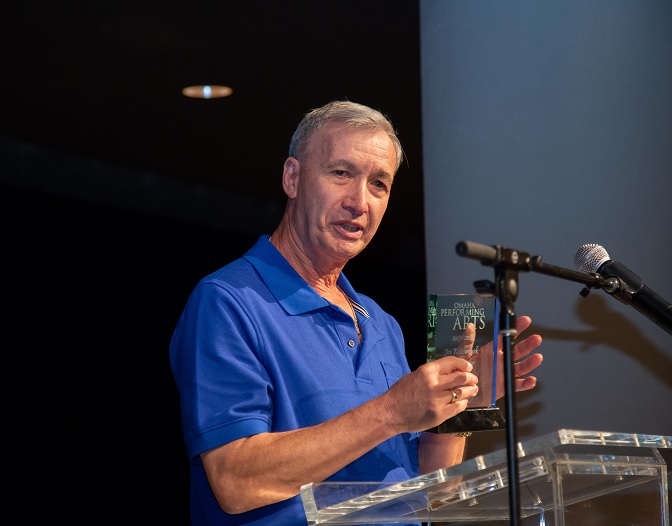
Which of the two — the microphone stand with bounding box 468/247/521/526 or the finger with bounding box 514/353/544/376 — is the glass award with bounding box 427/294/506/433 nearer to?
the finger with bounding box 514/353/544/376

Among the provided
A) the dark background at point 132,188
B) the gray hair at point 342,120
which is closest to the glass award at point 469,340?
the gray hair at point 342,120

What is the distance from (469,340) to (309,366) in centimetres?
34

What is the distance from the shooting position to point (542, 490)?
1.61 metres

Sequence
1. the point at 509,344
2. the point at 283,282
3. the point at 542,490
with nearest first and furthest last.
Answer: the point at 509,344 → the point at 542,490 → the point at 283,282

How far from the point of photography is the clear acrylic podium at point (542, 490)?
1413mm

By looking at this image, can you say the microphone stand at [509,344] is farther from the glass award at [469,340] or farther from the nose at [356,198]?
the nose at [356,198]

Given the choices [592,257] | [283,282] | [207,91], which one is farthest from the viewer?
[207,91]

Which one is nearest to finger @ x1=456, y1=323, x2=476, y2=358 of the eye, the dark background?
the eye

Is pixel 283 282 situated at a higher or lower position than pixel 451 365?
higher

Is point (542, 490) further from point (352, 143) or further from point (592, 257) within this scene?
point (352, 143)

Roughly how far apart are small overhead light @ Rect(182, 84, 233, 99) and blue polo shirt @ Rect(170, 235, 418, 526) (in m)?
3.77

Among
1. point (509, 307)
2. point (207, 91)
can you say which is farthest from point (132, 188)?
point (509, 307)

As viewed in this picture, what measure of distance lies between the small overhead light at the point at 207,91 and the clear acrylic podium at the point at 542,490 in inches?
172

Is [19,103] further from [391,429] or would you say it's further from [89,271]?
[391,429]
